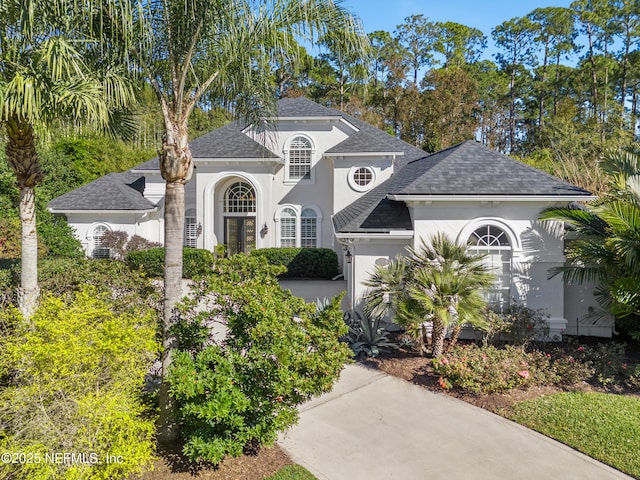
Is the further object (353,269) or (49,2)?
(353,269)

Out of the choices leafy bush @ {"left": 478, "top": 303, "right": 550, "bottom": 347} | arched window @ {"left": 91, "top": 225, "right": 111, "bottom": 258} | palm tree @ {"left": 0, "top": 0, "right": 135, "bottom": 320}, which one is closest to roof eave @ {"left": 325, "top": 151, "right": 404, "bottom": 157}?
leafy bush @ {"left": 478, "top": 303, "right": 550, "bottom": 347}

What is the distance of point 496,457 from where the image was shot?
19.7 ft

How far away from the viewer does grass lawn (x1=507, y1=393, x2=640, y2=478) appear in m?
6.09

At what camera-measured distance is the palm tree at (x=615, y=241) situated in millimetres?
8375

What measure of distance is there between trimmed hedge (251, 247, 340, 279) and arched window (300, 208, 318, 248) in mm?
1572

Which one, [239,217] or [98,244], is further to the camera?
[239,217]

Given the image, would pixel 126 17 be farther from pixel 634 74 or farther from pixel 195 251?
pixel 634 74

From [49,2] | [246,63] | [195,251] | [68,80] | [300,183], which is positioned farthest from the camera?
[300,183]

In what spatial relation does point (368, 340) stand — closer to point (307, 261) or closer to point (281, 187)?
point (307, 261)

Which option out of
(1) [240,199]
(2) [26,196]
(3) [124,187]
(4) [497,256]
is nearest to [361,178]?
(1) [240,199]

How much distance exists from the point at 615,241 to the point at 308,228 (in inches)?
570

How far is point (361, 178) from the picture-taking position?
19.8 meters

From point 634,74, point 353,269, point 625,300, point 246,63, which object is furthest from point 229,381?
point 634,74

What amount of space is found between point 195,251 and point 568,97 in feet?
151
